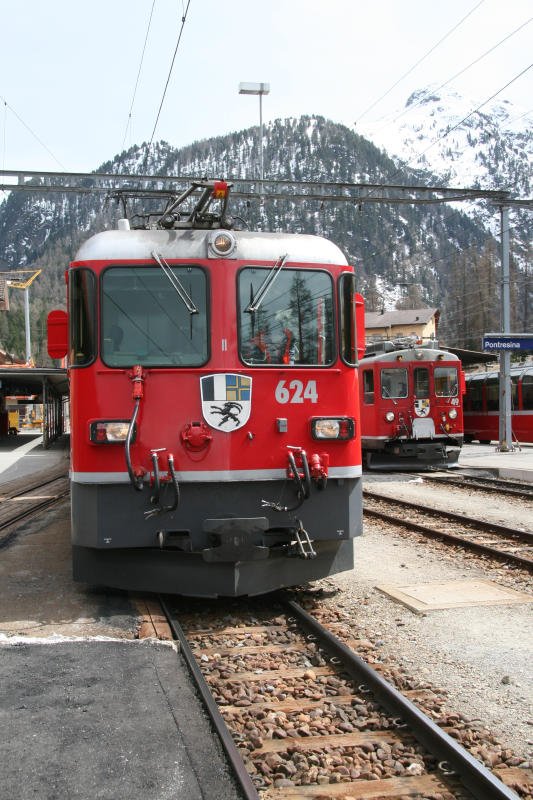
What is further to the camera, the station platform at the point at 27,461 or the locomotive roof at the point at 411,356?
the station platform at the point at 27,461

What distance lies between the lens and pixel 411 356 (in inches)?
786

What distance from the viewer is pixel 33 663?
4961 millimetres

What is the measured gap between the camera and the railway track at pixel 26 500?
11.3m

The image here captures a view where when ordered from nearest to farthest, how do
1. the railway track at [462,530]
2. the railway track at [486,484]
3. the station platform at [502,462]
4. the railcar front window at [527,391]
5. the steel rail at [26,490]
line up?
the railway track at [462,530], the railway track at [486,484], the steel rail at [26,490], the station platform at [502,462], the railcar front window at [527,391]

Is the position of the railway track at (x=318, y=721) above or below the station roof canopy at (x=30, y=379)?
below

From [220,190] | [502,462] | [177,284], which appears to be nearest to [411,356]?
[502,462]

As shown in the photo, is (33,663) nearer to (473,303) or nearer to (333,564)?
(333,564)

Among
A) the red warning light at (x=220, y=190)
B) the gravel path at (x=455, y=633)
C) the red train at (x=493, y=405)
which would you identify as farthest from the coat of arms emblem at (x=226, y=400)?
the red train at (x=493, y=405)

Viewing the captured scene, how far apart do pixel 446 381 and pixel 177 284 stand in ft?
48.6

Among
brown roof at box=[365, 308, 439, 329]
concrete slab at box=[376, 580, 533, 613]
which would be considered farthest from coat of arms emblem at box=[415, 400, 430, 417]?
brown roof at box=[365, 308, 439, 329]

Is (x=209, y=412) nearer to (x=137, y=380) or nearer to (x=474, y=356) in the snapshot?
(x=137, y=380)

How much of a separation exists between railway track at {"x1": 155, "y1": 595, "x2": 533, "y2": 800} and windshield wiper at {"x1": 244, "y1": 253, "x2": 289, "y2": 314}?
95.3 inches

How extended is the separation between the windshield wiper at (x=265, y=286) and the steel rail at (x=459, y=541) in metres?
4.08

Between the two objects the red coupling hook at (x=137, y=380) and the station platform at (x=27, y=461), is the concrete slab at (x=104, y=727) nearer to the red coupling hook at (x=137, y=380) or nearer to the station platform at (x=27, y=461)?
the red coupling hook at (x=137, y=380)
